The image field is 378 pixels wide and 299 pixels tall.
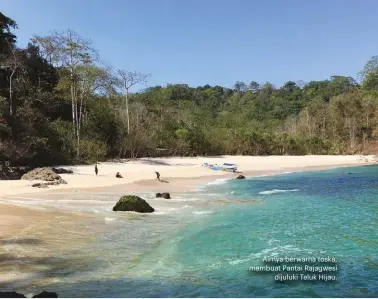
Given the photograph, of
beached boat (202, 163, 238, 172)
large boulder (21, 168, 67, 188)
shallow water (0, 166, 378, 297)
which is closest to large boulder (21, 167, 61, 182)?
large boulder (21, 168, 67, 188)

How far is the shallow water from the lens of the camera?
6.81 m

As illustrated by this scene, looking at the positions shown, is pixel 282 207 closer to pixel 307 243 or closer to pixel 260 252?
pixel 307 243

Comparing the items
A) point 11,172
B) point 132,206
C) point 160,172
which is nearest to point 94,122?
point 160,172

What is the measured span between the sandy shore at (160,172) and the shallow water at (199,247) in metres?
3.88

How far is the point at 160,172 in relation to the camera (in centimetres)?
3047

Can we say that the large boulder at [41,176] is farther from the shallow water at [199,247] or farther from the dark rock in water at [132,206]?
the dark rock in water at [132,206]

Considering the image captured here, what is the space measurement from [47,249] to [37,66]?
3269 cm

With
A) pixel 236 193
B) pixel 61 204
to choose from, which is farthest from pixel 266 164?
pixel 61 204

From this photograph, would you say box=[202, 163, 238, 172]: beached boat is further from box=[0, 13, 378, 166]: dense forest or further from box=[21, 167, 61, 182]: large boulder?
box=[21, 167, 61, 182]: large boulder

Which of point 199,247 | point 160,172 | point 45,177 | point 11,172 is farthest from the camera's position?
point 160,172

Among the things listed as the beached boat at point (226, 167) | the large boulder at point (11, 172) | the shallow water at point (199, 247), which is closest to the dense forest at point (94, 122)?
the large boulder at point (11, 172)

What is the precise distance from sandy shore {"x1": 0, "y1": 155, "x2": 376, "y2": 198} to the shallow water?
388cm

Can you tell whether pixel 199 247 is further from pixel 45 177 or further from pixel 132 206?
pixel 45 177

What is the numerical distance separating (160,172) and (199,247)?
20.9m
